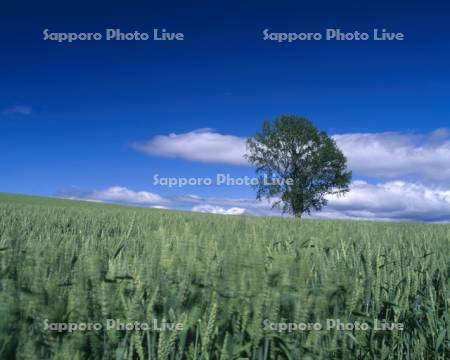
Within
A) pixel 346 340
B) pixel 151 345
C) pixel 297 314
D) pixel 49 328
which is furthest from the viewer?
pixel 346 340

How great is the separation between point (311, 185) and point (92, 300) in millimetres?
46665

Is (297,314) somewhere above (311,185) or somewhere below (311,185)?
below

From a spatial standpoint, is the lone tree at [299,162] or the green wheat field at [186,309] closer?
the green wheat field at [186,309]

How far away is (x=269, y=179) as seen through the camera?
153 ft

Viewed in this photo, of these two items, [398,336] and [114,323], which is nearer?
[114,323]

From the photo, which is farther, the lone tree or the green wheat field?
the lone tree

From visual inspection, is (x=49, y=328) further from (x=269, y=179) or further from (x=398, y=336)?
(x=269, y=179)

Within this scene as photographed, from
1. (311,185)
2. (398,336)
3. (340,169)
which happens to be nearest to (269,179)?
(311,185)

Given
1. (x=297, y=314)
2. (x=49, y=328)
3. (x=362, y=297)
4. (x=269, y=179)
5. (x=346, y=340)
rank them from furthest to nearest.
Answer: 1. (x=269, y=179)
2. (x=362, y=297)
3. (x=346, y=340)
4. (x=297, y=314)
5. (x=49, y=328)

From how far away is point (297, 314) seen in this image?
6.53 feet

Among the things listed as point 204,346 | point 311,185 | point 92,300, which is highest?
point 311,185

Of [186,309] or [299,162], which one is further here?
[299,162]

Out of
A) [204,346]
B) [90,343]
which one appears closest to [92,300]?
[90,343]

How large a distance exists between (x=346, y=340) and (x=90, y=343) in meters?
1.35
